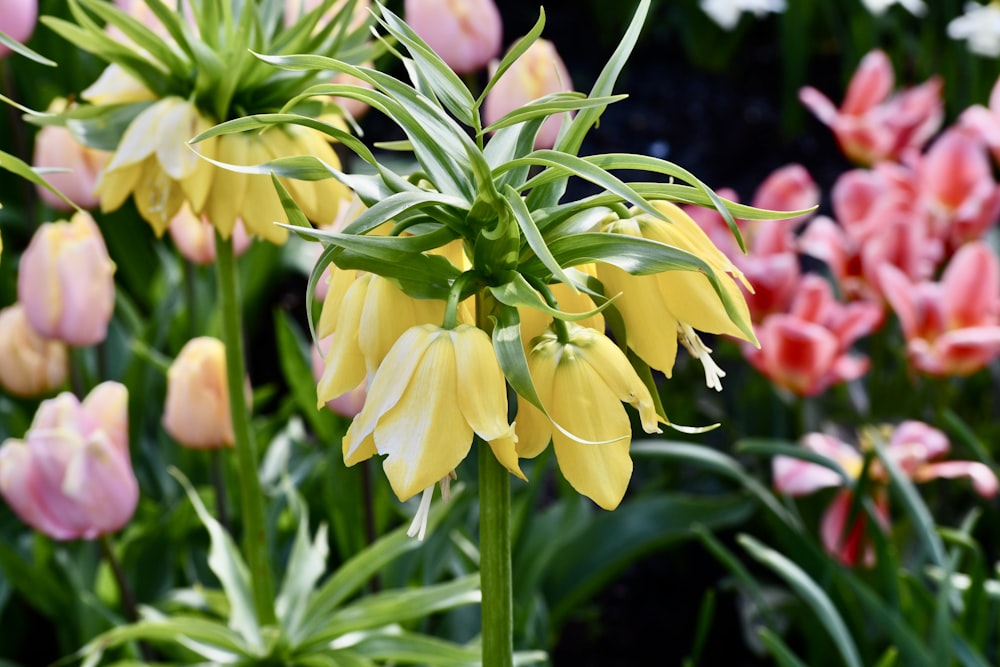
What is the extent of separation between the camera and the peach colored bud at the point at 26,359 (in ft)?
5.23

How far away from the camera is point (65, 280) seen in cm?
145

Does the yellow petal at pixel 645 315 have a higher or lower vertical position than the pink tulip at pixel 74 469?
higher

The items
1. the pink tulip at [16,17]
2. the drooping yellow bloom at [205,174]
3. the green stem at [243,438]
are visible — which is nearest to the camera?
the drooping yellow bloom at [205,174]

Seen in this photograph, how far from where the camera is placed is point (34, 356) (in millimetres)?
1639

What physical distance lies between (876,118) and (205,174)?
1.51 meters

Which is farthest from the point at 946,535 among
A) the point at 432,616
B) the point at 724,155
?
the point at 724,155

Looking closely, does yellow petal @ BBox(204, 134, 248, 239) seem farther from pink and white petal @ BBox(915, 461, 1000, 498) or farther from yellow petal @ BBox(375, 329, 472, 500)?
pink and white petal @ BBox(915, 461, 1000, 498)

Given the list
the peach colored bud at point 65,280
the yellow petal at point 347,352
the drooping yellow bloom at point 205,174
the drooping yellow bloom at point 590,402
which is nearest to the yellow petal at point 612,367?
the drooping yellow bloom at point 590,402

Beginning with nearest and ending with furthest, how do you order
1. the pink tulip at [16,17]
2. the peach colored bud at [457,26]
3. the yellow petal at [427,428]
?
the yellow petal at [427,428]
the pink tulip at [16,17]
the peach colored bud at [457,26]

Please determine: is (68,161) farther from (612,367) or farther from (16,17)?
(612,367)

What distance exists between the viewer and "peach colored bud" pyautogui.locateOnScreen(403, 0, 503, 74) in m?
1.65

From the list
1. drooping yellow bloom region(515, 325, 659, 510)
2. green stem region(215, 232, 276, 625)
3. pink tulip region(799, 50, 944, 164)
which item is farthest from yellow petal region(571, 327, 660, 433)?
pink tulip region(799, 50, 944, 164)

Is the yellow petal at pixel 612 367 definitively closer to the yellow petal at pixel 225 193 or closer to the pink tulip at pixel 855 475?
the yellow petal at pixel 225 193

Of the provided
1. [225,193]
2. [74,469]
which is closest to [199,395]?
[74,469]
